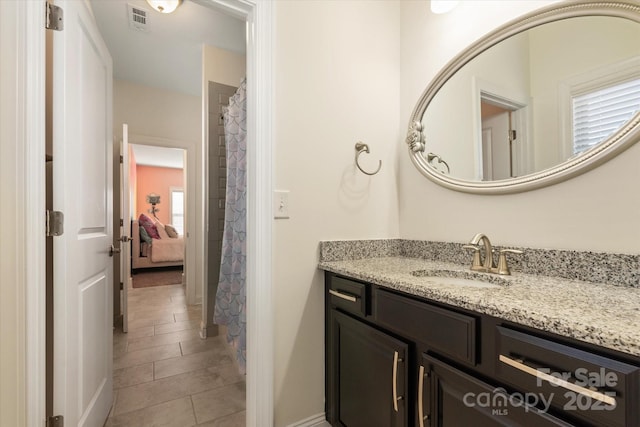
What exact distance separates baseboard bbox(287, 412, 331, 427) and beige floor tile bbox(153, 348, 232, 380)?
3.44 feet

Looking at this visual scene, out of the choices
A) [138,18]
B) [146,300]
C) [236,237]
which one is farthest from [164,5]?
[146,300]

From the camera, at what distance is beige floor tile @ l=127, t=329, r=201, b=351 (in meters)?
2.54

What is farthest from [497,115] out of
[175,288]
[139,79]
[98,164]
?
[175,288]

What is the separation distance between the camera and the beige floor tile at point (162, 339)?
2537 millimetres

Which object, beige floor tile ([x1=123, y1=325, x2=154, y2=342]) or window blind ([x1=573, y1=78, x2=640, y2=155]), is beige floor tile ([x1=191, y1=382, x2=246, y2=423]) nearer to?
beige floor tile ([x1=123, y1=325, x2=154, y2=342])

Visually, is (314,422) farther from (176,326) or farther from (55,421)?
(176,326)

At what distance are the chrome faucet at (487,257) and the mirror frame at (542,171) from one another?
0.25m

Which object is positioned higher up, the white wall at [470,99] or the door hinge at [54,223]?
the white wall at [470,99]

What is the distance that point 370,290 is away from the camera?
1.19 metres

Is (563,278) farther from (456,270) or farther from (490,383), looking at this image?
(490,383)

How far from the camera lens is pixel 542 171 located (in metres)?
1.17

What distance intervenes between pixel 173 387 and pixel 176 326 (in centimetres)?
119

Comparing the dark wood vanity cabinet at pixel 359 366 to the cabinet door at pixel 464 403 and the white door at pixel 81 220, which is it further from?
the white door at pixel 81 220

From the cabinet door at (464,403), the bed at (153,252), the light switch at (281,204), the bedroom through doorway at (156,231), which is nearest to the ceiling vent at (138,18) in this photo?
the bedroom through doorway at (156,231)
